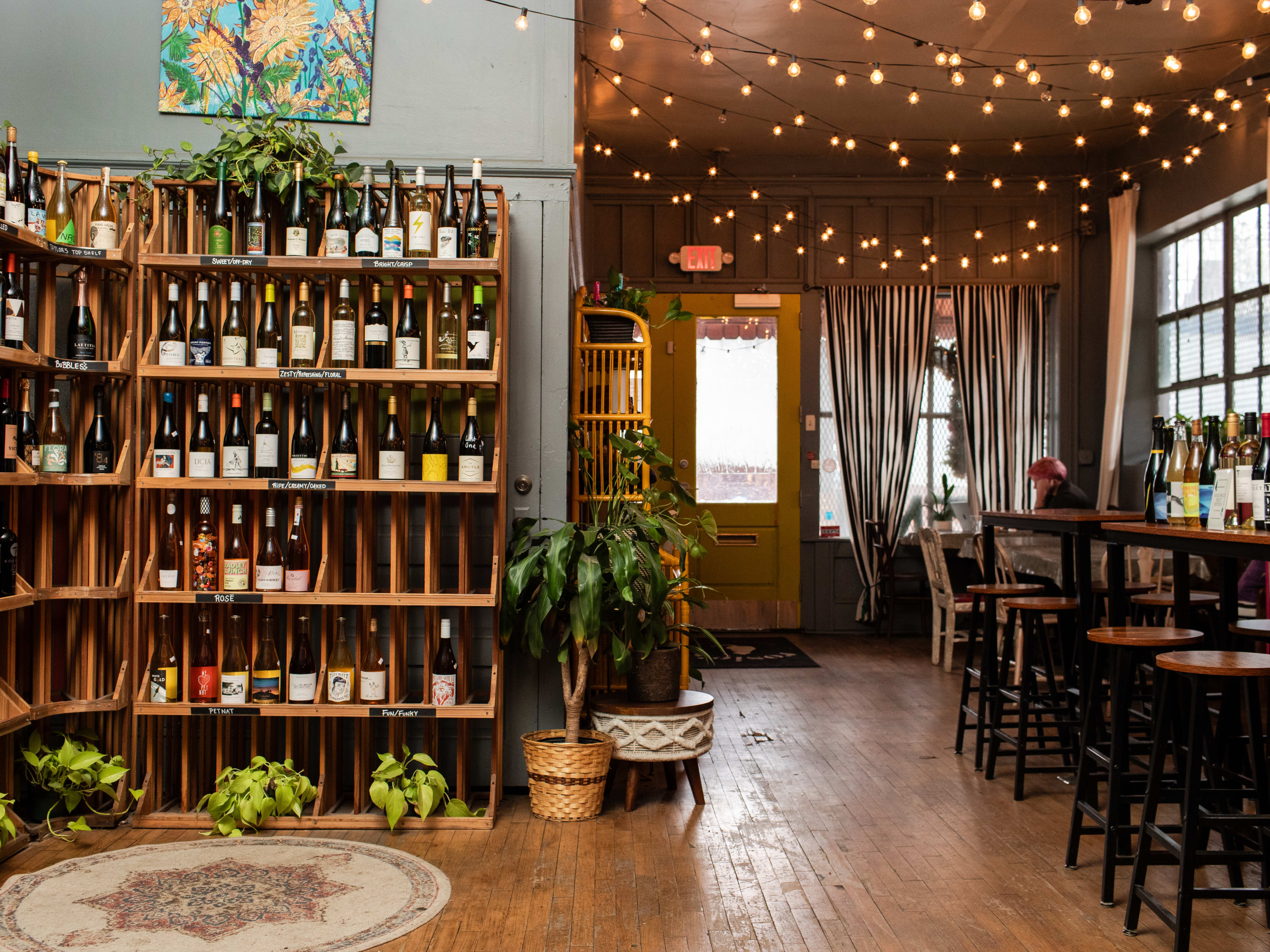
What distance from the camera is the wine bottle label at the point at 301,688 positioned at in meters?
3.53

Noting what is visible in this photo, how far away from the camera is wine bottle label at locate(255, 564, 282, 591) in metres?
3.56

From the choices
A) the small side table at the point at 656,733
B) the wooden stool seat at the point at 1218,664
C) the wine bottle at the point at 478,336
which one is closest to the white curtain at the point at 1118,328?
the small side table at the point at 656,733

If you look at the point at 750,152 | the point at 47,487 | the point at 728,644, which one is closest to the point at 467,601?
the point at 47,487

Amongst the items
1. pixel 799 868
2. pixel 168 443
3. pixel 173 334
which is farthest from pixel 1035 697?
pixel 173 334

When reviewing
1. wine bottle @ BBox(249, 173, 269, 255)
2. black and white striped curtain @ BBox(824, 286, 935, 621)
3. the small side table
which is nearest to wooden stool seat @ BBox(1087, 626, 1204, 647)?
the small side table

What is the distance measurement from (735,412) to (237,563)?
17.4 ft

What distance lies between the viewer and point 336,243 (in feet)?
11.7

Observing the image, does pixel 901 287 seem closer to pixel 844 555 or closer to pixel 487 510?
pixel 844 555

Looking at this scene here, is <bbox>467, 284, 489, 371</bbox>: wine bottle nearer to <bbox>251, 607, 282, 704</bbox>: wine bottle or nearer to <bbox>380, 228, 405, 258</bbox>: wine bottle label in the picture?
<bbox>380, 228, 405, 258</bbox>: wine bottle label

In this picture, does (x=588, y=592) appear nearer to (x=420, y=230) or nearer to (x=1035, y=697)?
→ (x=420, y=230)

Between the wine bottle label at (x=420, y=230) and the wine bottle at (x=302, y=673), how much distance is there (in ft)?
4.54

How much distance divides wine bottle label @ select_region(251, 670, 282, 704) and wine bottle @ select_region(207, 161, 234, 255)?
58.1 inches

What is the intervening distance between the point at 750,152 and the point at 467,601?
5739 millimetres

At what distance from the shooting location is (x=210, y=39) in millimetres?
3912
